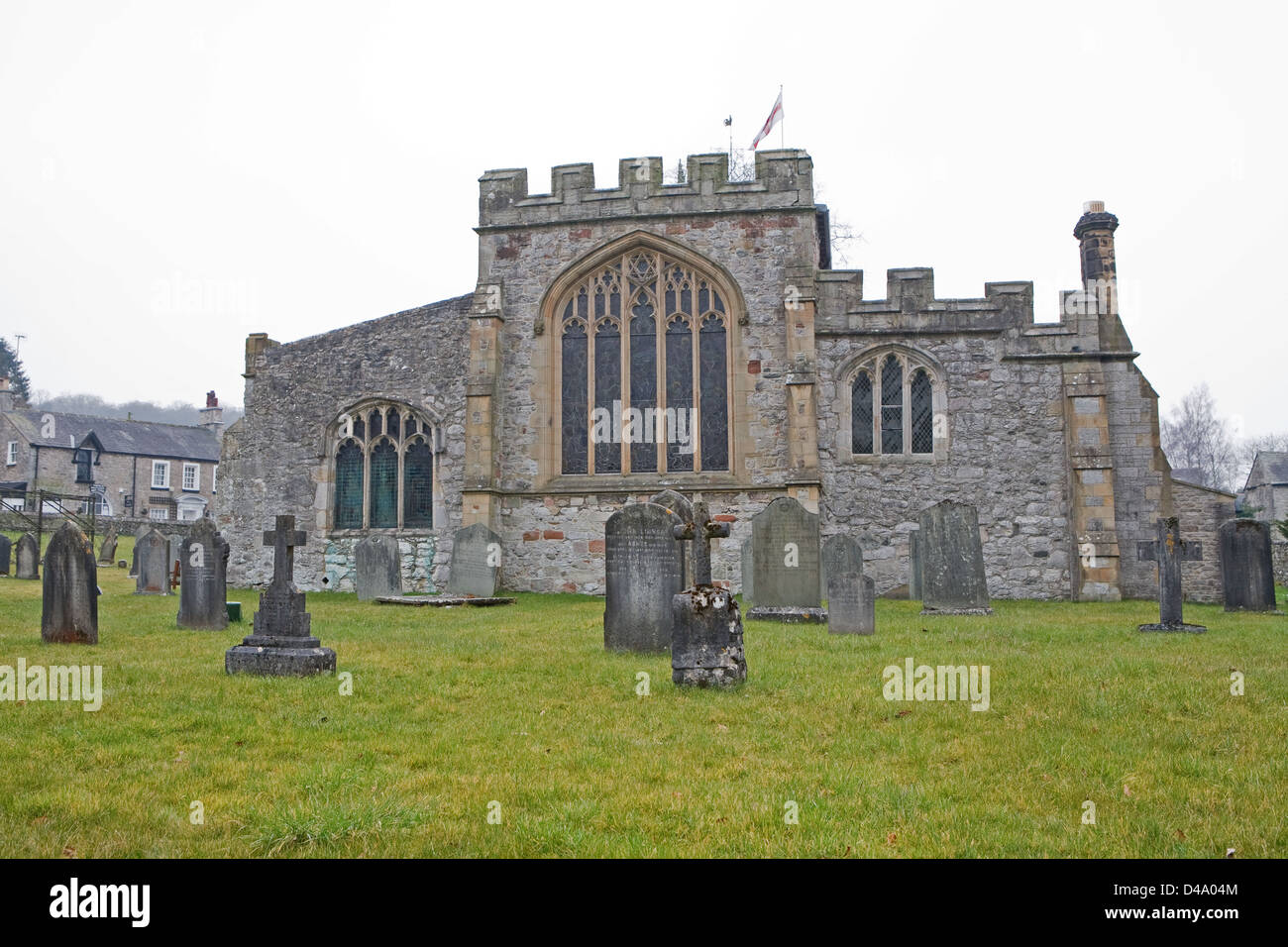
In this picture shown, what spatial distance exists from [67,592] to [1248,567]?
49.9ft

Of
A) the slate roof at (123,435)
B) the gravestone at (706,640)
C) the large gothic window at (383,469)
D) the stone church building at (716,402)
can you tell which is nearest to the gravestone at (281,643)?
the gravestone at (706,640)

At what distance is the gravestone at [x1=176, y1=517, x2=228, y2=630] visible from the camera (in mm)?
11438

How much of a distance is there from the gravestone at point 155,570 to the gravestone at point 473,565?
5.69 metres

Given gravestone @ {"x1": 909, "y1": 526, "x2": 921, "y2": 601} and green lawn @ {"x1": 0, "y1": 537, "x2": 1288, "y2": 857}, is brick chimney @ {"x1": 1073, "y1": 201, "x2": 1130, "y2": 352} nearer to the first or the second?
gravestone @ {"x1": 909, "y1": 526, "x2": 921, "y2": 601}

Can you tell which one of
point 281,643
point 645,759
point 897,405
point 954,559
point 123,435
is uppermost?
point 123,435

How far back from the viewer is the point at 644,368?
18812 millimetres

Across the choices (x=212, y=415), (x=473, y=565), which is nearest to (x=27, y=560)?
(x=473, y=565)

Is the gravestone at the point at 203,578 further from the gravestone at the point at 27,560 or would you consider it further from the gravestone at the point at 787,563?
the gravestone at the point at 27,560

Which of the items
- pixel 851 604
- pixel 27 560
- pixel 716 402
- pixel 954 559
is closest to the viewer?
pixel 851 604

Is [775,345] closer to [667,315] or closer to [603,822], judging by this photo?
[667,315]

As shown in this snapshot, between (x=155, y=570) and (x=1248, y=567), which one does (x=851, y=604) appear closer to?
(x=1248, y=567)

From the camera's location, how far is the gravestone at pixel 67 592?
955 cm

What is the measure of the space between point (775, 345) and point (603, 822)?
1491cm
